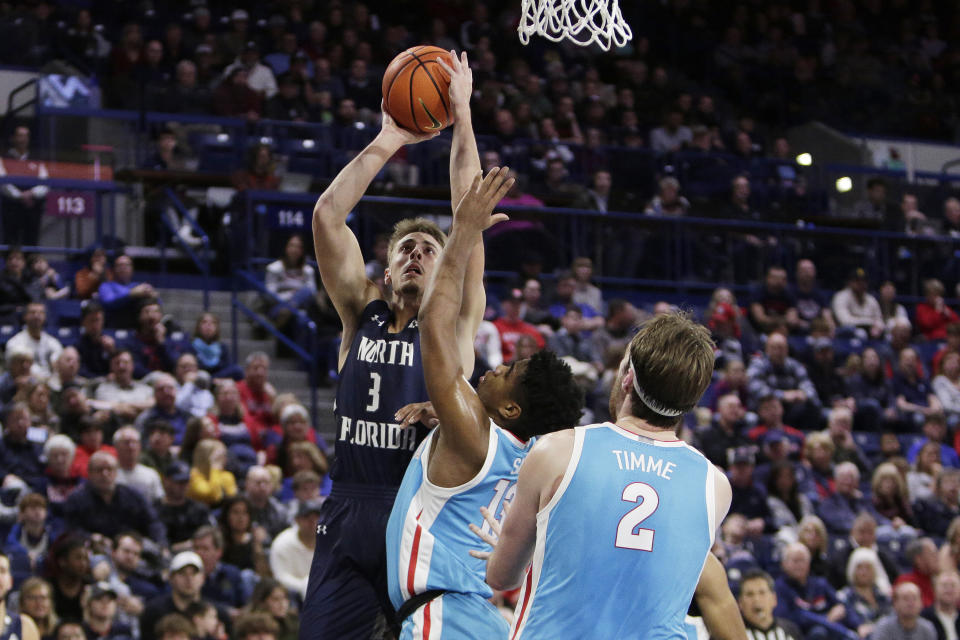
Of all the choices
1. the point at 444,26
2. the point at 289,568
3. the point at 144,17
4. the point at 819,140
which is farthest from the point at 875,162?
the point at 289,568

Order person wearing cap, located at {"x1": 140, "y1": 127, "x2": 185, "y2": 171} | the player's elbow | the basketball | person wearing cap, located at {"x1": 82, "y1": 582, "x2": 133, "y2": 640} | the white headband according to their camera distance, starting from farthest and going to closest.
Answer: person wearing cap, located at {"x1": 140, "y1": 127, "x2": 185, "y2": 171} < person wearing cap, located at {"x1": 82, "y1": 582, "x2": 133, "y2": 640} < the basketball < the player's elbow < the white headband

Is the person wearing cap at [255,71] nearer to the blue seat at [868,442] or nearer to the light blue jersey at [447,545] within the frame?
the blue seat at [868,442]

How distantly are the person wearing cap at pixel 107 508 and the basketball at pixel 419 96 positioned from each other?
16.2 ft

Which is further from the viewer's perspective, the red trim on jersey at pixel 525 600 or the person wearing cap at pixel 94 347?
the person wearing cap at pixel 94 347

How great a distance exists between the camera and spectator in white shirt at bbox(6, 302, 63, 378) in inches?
451

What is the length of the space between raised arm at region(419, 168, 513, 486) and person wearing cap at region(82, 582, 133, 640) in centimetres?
483

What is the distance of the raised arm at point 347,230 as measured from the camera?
210 inches

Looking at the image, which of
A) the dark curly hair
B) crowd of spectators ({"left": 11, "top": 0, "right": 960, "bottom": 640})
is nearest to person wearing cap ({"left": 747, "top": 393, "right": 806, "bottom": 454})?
crowd of spectators ({"left": 11, "top": 0, "right": 960, "bottom": 640})

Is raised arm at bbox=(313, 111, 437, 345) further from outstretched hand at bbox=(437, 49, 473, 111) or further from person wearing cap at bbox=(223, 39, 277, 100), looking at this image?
person wearing cap at bbox=(223, 39, 277, 100)

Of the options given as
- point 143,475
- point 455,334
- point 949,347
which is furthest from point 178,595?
point 949,347

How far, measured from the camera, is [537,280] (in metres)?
14.0

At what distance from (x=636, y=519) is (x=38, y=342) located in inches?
348

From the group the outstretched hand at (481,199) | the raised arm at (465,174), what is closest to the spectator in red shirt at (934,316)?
the raised arm at (465,174)

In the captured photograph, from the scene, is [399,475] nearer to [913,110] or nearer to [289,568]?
[289,568]
